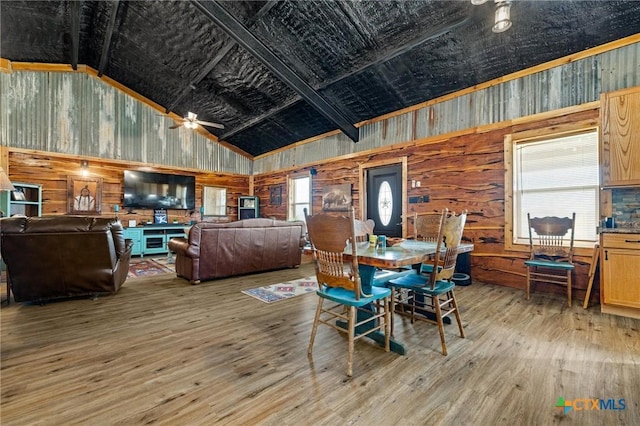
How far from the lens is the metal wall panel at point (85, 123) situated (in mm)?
5867

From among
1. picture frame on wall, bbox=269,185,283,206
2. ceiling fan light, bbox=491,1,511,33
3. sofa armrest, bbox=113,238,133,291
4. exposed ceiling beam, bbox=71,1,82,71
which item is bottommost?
sofa armrest, bbox=113,238,133,291

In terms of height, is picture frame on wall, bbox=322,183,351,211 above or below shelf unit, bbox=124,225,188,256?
Result: above

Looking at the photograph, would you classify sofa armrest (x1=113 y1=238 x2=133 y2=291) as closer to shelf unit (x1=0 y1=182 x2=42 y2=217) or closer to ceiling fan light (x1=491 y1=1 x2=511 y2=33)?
shelf unit (x1=0 y1=182 x2=42 y2=217)

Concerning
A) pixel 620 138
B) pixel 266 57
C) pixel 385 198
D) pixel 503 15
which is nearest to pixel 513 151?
pixel 620 138

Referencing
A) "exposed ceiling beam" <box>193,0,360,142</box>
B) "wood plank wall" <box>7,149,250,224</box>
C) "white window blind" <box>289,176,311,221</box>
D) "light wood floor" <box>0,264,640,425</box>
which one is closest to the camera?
"light wood floor" <box>0,264,640,425</box>

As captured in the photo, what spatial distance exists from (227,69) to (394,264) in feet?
19.0

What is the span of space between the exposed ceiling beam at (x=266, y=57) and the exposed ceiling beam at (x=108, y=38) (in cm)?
182

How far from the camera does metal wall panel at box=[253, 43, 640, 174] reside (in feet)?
11.1

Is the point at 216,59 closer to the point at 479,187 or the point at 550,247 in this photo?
the point at 479,187

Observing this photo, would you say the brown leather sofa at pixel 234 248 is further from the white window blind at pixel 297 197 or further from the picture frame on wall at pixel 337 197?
the white window blind at pixel 297 197

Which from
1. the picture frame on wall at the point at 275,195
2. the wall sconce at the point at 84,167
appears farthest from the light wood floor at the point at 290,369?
the picture frame on wall at the point at 275,195

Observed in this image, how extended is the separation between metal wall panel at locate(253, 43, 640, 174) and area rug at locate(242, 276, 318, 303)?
11.6ft

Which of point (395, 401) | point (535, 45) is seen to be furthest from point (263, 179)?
point (395, 401)

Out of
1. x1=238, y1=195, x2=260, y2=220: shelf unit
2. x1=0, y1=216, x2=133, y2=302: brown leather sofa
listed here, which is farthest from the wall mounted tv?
x1=0, y1=216, x2=133, y2=302: brown leather sofa
